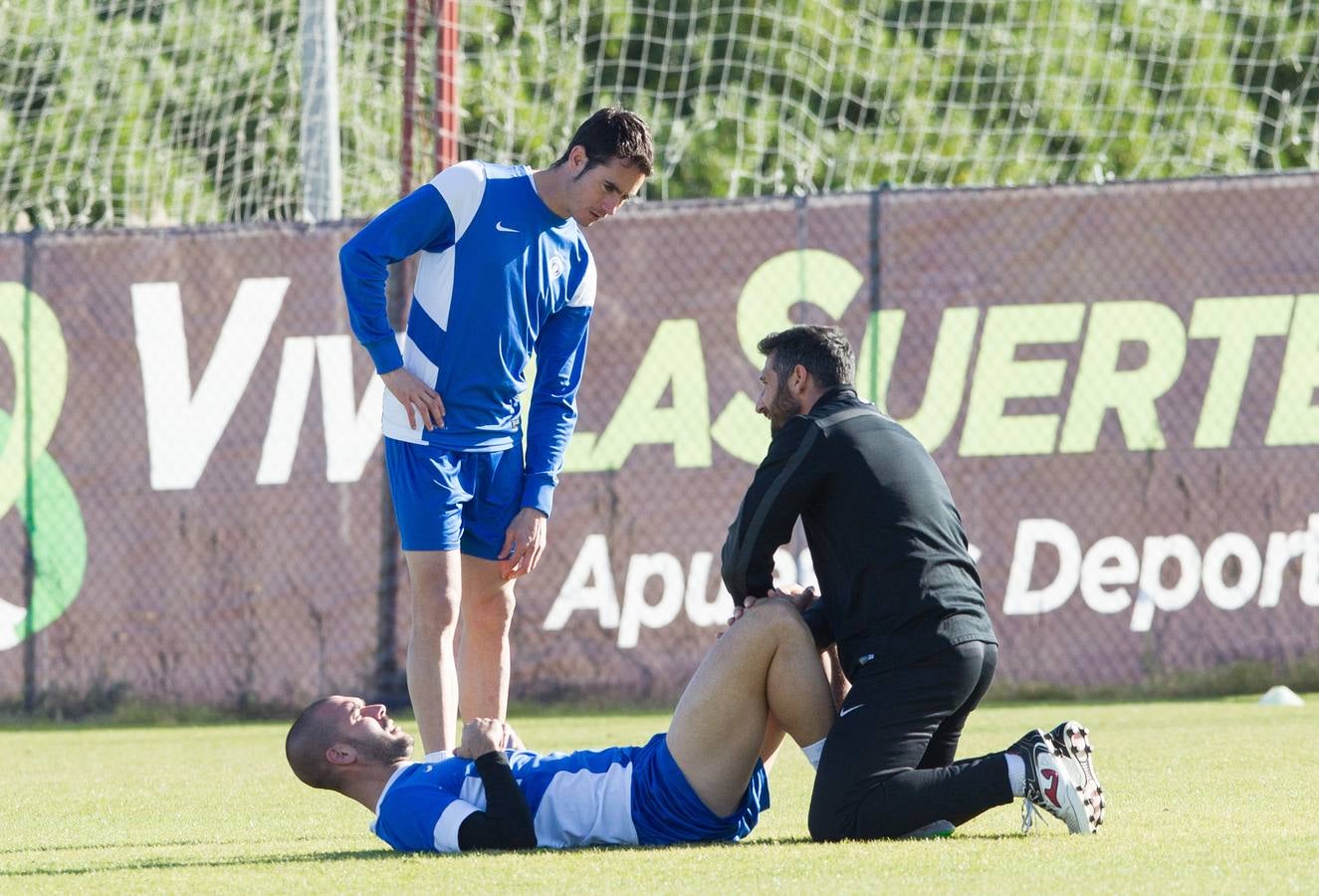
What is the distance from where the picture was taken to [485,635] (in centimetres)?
616

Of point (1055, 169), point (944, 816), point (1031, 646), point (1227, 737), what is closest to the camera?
point (944, 816)

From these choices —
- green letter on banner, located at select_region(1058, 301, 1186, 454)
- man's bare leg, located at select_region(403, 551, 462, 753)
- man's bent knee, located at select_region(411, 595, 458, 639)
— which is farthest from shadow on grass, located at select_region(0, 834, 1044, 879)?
green letter on banner, located at select_region(1058, 301, 1186, 454)

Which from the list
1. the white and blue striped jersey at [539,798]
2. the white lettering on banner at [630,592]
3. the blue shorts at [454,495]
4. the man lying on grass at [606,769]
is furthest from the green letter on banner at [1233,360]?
the white and blue striped jersey at [539,798]

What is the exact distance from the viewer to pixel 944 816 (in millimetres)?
4820

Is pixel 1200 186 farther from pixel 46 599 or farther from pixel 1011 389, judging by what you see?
pixel 46 599

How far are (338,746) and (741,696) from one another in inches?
42.6

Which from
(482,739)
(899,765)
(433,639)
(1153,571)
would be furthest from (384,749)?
(1153,571)

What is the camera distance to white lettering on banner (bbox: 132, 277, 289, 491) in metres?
10.2

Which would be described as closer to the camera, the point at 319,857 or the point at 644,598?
the point at 319,857

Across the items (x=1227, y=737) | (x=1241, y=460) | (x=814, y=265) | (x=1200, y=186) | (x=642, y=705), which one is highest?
(x=1200, y=186)

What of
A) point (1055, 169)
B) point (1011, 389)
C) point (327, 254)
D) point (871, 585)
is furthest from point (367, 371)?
point (1055, 169)

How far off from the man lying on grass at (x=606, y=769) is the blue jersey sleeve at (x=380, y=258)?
1251 mm

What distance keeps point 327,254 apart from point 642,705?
120 inches

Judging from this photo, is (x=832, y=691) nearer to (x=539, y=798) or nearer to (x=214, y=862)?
(x=539, y=798)
